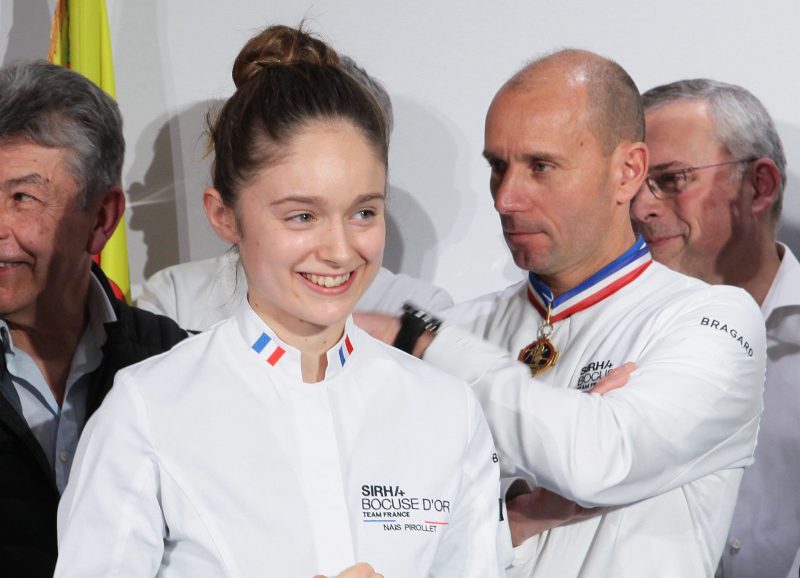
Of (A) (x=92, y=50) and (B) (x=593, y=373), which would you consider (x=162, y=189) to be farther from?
(B) (x=593, y=373)

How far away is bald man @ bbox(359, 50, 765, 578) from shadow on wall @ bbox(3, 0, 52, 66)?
5.71 ft

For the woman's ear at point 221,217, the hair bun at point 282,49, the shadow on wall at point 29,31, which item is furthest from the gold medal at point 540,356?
the shadow on wall at point 29,31

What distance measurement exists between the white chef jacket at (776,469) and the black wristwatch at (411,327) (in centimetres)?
125

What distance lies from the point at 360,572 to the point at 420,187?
81.2 inches

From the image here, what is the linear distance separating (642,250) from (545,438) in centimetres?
54

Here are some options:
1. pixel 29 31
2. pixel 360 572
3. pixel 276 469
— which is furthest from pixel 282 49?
pixel 29 31

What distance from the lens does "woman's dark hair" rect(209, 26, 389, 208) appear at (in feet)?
5.11

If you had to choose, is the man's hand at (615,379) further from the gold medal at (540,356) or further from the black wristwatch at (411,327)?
the black wristwatch at (411,327)

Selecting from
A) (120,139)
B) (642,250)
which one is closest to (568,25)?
(642,250)

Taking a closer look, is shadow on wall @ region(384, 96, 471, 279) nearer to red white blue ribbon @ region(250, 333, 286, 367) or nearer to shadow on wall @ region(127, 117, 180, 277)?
shadow on wall @ region(127, 117, 180, 277)

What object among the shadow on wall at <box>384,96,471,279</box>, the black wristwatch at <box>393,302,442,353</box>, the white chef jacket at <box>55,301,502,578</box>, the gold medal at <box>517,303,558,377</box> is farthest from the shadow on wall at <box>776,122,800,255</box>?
the white chef jacket at <box>55,301,502,578</box>

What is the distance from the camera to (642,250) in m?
2.23

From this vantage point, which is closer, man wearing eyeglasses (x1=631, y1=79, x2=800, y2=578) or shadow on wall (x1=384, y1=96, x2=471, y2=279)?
man wearing eyeglasses (x1=631, y1=79, x2=800, y2=578)

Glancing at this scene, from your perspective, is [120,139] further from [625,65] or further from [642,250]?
[625,65]
